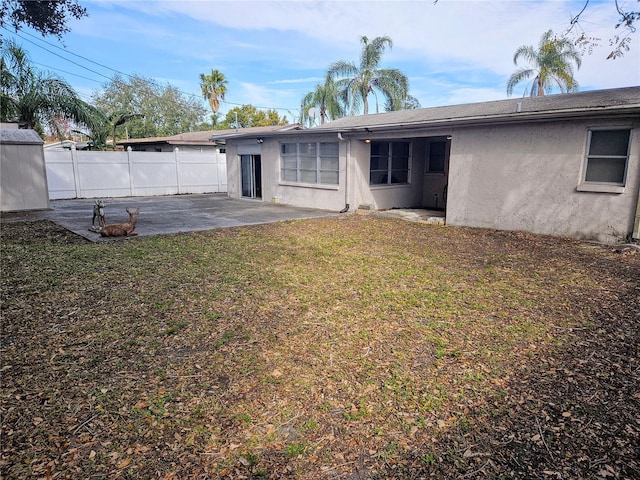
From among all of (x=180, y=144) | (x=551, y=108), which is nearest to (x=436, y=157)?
(x=551, y=108)

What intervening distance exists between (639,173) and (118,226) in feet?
35.2

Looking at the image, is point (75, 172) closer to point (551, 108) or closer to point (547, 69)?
point (551, 108)

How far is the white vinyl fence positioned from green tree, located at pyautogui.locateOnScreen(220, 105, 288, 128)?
2320cm

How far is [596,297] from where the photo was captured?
205 inches

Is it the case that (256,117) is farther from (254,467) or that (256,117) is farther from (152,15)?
(254,467)

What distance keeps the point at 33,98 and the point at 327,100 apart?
53.8 feet

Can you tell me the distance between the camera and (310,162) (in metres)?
15.0

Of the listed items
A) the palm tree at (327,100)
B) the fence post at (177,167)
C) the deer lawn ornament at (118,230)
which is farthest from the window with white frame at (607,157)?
the palm tree at (327,100)

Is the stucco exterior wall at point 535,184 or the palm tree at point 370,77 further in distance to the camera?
the palm tree at point 370,77

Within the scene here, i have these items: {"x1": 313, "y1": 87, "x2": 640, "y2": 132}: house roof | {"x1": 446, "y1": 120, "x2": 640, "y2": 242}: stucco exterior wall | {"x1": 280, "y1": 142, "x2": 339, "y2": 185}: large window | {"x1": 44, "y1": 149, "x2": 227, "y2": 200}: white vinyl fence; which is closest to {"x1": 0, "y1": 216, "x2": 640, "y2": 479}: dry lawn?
{"x1": 446, "y1": 120, "x2": 640, "y2": 242}: stucco exterior wall

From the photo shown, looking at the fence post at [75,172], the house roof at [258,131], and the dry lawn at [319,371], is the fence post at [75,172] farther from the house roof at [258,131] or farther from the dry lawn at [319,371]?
the dry lawn at [319,371]

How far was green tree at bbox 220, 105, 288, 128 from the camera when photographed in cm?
4412

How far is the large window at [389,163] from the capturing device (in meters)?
14.0

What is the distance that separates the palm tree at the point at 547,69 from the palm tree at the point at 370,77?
637 centimetres
